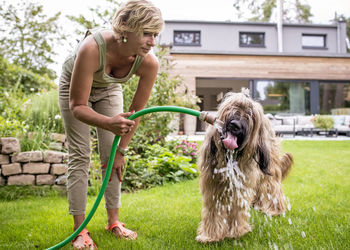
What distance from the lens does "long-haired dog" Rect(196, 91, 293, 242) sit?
2.34 metres

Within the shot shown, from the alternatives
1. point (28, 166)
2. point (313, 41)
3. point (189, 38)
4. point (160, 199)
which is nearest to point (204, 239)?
point (160, 199)

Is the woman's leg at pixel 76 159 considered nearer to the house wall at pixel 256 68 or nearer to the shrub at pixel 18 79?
the shrub at pixel 18 79

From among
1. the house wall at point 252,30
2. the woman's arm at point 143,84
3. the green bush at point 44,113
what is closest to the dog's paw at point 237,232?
the woman's arm at point 143,84

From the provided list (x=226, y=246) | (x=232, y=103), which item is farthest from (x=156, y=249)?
(x=232, y=103)

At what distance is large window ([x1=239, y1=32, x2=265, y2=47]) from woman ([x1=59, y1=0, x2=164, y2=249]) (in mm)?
19381

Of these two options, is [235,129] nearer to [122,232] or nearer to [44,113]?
[122,232]

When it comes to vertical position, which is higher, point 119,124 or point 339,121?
point 119,124

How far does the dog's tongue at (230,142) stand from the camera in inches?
83.0

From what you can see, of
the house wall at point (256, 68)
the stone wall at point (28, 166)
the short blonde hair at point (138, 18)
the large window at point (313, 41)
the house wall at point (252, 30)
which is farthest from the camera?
the large window at point (313, 41)

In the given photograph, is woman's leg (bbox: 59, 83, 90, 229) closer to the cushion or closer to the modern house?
the modern house

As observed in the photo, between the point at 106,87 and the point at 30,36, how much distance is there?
14.1 m

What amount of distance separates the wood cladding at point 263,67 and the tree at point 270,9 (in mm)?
9309

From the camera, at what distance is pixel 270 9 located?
25.6 m

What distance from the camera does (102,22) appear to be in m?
5.90
